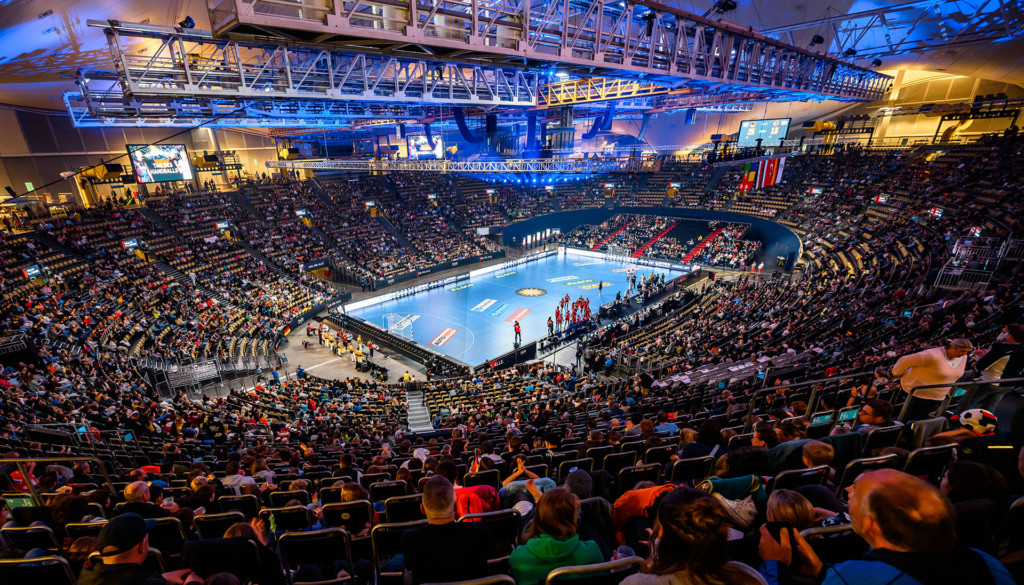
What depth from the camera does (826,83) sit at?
65.7ft

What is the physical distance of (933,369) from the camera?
519 centimetres

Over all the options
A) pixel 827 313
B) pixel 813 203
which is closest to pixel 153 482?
pixel 827 313

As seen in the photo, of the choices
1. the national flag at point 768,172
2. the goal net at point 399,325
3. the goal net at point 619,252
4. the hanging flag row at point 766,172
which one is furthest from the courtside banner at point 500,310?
the national flag at point 768,172

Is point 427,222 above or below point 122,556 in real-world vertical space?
below

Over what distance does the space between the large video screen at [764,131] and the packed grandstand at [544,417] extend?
708 centimetres

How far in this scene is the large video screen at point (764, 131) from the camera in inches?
1088

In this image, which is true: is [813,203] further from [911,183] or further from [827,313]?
[827,313]

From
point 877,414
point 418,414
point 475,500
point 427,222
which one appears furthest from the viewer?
point 427,222

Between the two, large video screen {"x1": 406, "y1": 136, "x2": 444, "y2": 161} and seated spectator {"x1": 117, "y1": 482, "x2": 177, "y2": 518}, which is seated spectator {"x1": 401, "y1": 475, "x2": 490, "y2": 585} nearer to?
seated spectator {"x1": 117, "y1": 482, "x2": 177, "y2": 518}

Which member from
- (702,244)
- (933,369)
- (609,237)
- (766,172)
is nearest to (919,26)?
(766,172)

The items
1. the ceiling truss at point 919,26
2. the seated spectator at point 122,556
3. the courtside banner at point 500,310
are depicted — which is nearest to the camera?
the seated spectator at point 122,556

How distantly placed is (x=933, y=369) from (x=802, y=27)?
19479 millimetres

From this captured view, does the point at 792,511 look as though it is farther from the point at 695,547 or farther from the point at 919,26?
the point at 919,26

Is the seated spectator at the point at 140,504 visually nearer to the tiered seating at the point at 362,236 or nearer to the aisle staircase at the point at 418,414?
the aisle staircase at the point at 418,414
